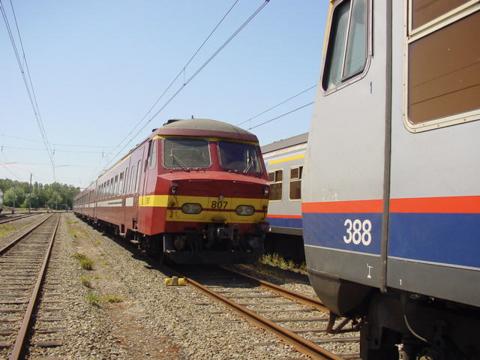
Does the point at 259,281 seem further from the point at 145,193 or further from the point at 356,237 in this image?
the point at 356,237

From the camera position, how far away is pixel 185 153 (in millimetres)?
11508

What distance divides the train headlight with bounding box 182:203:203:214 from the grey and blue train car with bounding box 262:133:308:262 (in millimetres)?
2906

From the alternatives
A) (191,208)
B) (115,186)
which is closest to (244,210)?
(191,208)

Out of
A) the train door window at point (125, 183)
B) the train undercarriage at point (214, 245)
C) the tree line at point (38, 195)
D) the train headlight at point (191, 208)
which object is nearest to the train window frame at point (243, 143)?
the train headlight at point (191, 208)

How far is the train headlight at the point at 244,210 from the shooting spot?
1117 centimetres

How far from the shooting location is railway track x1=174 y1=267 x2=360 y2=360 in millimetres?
5609

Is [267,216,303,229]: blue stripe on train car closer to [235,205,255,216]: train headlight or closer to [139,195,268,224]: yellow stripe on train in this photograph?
[139,195,268,224]: yellow stripe on train

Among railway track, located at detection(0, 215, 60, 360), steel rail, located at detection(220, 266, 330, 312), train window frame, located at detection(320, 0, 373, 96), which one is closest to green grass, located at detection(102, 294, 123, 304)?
railway track, located at detection(0, 215, 60, 360)

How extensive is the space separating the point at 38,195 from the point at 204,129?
12460cm

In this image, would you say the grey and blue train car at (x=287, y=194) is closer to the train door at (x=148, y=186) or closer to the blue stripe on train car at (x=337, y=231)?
the train door at (x=148, y=186)

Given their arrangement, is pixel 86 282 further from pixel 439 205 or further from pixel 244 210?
pixel 439 205

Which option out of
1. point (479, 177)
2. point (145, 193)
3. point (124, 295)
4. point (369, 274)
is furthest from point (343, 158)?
point (145, 193)

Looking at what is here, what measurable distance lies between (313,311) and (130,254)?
9.71 metres

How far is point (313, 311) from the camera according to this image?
787cm
